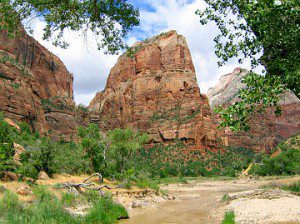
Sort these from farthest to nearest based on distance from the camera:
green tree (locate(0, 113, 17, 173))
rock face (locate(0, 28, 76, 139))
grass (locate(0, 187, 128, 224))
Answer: rock face (locate(0, 28, 76, 139)) < green tree (locate(0, 113, 17, 173)) < grass (locate(0, 187, 128, 224))

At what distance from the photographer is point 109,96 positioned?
127125mm

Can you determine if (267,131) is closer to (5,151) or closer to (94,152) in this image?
(94,152)

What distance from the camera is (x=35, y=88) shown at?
68.4 m

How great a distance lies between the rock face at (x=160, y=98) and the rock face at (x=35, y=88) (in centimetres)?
1829

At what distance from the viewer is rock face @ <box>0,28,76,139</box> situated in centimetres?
5653

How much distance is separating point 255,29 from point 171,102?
4013 inches

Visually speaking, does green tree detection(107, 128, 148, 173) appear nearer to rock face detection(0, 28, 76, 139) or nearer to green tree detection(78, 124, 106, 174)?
green tree detection(78, 124, 106, 174)

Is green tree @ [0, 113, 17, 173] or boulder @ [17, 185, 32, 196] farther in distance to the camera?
green tree @ [0, 113, 17, 173]

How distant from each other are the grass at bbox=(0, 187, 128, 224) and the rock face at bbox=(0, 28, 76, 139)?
20.9 metres

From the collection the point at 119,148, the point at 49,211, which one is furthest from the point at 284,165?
the point at 49,211

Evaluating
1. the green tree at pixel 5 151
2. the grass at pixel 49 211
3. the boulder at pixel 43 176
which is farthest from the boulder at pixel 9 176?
the boulder at pixel 43 176

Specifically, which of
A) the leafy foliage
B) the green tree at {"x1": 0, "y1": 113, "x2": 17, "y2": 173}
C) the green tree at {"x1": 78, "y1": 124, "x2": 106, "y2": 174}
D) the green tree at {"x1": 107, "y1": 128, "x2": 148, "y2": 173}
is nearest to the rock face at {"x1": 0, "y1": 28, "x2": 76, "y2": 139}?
the green tree at {"x1": 78, "y1": 124, "x2": 106, "y2": 174}

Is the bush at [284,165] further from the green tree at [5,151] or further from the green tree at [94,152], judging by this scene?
the green tree at [5,151]

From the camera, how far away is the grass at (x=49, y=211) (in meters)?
10.9
